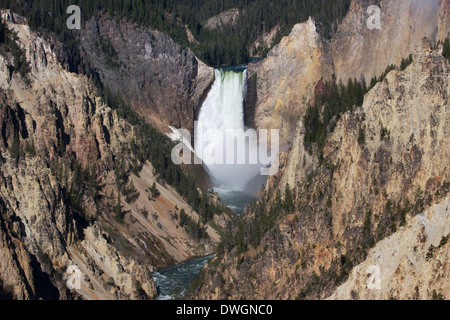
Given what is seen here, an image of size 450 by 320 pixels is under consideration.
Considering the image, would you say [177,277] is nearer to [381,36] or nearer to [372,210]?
[372,210]

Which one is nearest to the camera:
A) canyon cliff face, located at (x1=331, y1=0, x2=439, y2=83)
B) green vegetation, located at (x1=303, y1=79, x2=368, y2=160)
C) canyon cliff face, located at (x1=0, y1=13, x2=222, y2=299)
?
canyon cliff face, located at (x1=0, y1=13, x2=222, y2=299)

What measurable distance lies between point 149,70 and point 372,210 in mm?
76495

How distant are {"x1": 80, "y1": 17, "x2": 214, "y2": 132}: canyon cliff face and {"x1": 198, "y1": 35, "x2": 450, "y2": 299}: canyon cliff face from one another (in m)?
57.4

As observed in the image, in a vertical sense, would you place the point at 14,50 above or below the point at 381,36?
below

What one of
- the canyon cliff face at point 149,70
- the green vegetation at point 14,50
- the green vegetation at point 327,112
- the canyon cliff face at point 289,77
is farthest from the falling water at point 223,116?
the green vegetation at point 327,112

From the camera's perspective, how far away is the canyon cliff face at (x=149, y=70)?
187750mm

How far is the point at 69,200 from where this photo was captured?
14912 cm

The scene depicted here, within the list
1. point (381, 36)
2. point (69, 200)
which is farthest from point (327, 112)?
point (69, 200)

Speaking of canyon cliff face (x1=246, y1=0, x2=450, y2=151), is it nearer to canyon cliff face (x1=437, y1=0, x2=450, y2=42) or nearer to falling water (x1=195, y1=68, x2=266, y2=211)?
falling water (x1=195, y1=68, x2=266, y2=211)

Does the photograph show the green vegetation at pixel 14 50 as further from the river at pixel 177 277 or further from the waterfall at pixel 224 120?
the waterfall at pixel 224 120

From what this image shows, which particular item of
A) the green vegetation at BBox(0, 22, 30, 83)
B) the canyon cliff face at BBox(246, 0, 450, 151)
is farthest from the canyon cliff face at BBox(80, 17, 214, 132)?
the green vegetation at BBox(0, 22, 30, 83)

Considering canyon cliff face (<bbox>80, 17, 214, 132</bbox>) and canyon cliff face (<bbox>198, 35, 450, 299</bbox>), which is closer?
canyon cliff face (<bbox>198, 35, 450, 299</bbox>)

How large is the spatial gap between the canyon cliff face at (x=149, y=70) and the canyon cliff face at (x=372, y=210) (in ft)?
188

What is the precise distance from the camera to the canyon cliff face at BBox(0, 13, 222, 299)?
440ft
